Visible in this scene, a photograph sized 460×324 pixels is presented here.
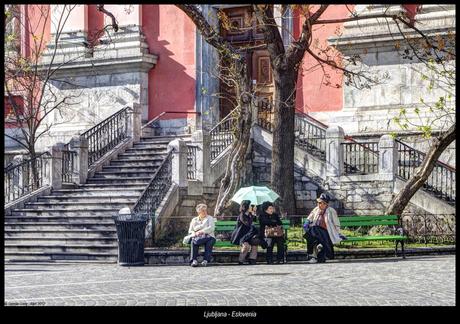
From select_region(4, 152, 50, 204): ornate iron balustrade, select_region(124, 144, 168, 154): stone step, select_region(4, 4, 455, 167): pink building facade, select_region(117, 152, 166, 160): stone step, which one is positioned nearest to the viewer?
select_region(4, 152, 50, 204): ornate iron balustrade

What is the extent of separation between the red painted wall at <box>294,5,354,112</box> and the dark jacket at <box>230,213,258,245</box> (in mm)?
7851

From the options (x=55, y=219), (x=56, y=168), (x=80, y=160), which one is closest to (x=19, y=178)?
(x=56, y=168)

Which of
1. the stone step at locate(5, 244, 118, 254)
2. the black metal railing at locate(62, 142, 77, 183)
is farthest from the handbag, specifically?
the black metal railing at locate(62, 142, 77, 183)

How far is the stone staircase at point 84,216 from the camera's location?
21.9 meters

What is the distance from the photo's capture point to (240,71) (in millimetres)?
23094

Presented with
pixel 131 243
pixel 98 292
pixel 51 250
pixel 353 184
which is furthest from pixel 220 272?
pixel 353 184

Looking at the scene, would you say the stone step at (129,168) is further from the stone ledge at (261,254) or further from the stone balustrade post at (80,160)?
the stone ledge at (261,254)

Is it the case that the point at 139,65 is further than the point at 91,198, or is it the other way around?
the point at 139,65

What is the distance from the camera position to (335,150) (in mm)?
24516

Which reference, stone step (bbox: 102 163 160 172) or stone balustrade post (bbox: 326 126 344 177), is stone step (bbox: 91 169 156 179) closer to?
stone step (bbox: 102 163 160 172)

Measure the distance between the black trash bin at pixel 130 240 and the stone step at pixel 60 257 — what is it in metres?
1.34

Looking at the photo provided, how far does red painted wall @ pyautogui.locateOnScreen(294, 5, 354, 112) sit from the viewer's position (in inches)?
1085

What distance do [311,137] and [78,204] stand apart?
6105 millimetres

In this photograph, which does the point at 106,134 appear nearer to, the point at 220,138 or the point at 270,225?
the point at 220,138
